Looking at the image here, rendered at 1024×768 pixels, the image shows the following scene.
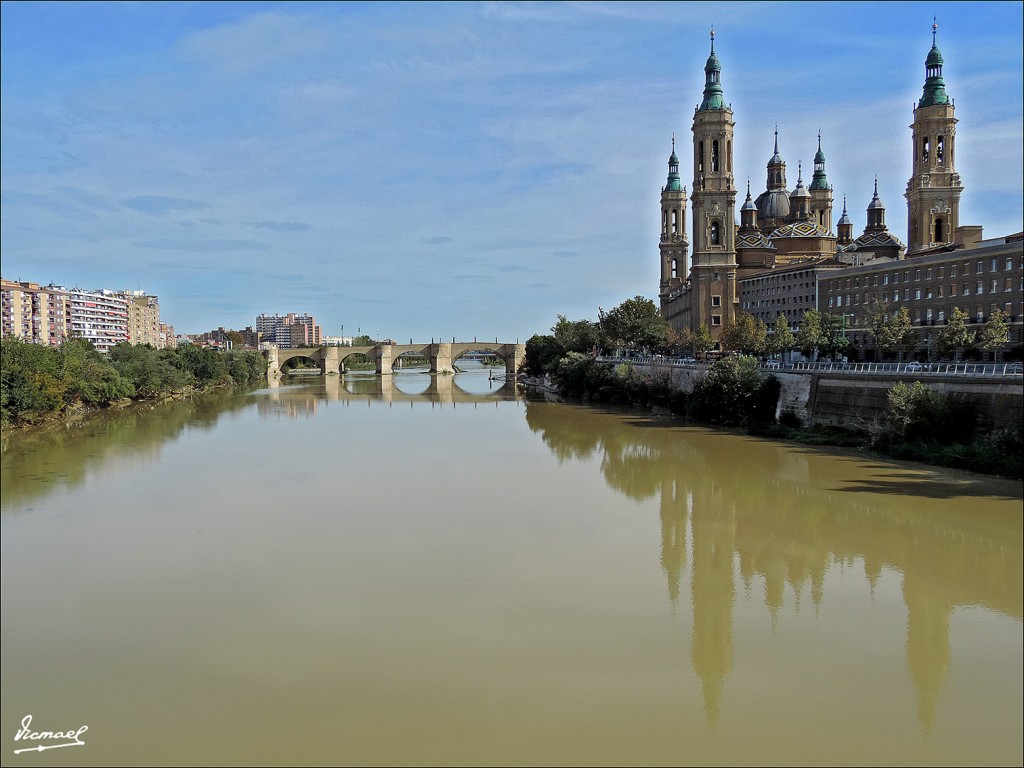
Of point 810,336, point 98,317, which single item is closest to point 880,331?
point 810,336

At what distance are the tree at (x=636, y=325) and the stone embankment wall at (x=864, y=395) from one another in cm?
1979

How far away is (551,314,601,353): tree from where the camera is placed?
58.2 m

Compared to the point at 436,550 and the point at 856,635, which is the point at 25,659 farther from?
the point at 856,635

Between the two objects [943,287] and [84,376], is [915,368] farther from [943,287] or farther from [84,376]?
A: [84,376]

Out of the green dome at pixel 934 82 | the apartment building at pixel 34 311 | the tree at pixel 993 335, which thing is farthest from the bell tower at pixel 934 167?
the apartment building at pixel 34 311

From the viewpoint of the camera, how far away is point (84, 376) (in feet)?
120

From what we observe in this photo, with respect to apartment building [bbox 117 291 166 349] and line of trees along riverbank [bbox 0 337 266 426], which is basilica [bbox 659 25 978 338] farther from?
apartment building [bbox 117 291 166 349]

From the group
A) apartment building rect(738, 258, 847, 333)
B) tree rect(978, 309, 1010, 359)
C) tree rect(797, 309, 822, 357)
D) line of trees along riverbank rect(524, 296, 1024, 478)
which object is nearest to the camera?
line of trees along riverbank rect(524, 296, 1024, 478)

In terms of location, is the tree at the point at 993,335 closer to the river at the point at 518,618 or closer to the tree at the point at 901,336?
the tree at the point at 901,336

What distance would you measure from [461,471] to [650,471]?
5011 mm

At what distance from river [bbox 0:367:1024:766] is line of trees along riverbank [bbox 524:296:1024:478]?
1.13m

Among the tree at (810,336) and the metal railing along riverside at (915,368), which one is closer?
the metal railing along riverside at (915,368)

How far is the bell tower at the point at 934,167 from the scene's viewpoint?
137 feet

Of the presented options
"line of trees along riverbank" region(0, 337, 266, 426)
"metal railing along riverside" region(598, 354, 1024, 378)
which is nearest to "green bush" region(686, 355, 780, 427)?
"metal railing along riverside" region(598, 354, 1024, 378)
